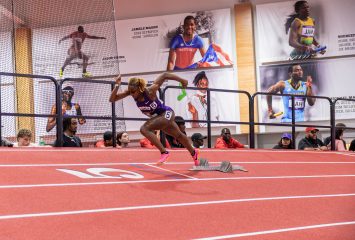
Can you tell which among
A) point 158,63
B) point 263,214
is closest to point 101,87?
point 263,214

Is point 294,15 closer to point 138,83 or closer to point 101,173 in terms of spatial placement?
point 138,83

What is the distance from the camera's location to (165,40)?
56.8 ft

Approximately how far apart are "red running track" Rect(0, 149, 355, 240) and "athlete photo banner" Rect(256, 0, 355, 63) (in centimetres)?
821

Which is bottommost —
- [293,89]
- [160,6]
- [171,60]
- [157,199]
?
[157,199]

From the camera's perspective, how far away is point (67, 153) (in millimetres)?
8102

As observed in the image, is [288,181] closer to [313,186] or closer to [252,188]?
[313,186]

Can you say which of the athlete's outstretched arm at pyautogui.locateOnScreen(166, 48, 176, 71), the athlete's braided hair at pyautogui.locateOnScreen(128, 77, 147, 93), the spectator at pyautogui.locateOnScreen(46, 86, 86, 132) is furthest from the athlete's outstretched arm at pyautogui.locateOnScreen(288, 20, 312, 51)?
the athlete's braided hair at pyautogui.locateOnScreen(128, 77, 147, 93)

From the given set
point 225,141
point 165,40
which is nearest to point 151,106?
point 225,141

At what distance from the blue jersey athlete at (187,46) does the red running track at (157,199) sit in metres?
8.54

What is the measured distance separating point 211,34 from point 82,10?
22.5ft

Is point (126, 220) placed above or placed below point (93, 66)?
below

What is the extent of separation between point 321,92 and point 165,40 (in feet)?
16.7

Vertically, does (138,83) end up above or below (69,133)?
above

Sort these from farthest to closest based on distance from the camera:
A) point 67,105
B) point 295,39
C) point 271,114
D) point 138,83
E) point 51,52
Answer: point 295,39 → point 271,114 → point 51,52 → point 67,105 → point 138,83
